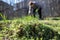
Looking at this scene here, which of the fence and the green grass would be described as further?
the fence

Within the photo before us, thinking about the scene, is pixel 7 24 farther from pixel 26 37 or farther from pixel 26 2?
pixel 26 2

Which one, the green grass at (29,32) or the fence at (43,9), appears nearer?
the green grass at (29,32)

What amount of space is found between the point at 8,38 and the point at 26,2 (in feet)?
31.1

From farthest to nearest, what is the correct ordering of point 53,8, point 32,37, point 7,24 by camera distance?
point 53,8
point 7,24
point 32,37

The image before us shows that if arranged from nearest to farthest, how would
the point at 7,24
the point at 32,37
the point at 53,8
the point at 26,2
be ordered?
the point at 32,37, the point at 7,24, the point at 53,8, the point at 26,2

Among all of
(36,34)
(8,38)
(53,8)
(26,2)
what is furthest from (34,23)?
(26,2)

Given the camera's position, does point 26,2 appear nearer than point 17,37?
No

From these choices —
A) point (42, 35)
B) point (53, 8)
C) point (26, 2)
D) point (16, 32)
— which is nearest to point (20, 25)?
A: point (16, 32)

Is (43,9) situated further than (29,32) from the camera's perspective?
Yes

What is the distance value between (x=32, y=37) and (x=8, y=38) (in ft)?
2.07

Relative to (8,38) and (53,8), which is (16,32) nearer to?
(8,38)

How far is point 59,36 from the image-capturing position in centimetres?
623

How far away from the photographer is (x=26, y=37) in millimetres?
→ 6129

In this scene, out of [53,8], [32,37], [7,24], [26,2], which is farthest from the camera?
[26,2]
